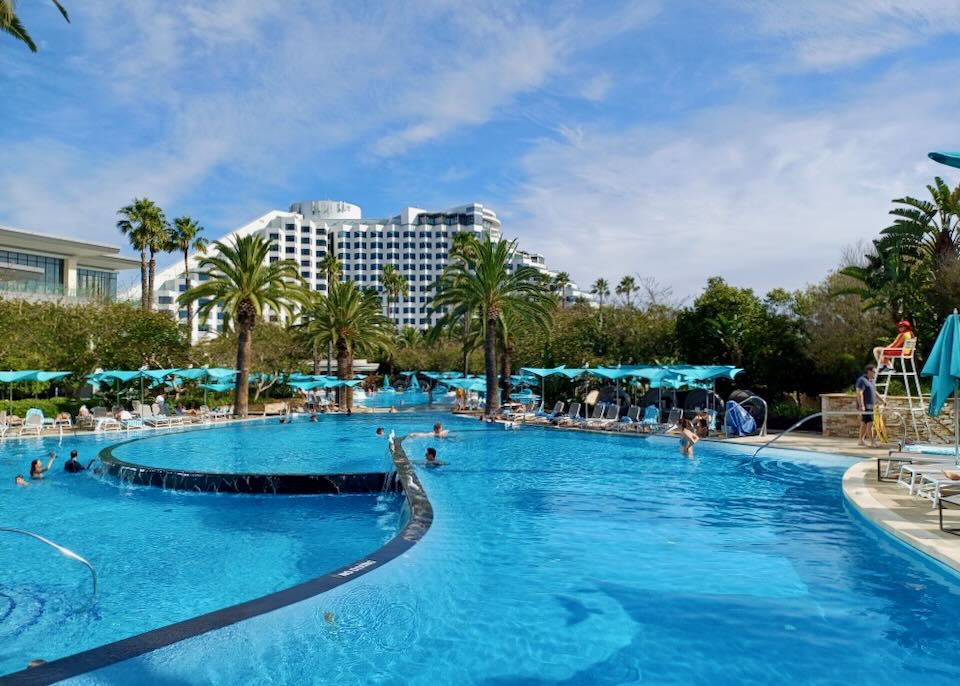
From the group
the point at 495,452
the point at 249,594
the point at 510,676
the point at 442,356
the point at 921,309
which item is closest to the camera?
the point at 510,676

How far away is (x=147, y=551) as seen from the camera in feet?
35.2

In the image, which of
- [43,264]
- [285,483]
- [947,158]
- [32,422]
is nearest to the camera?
[947,158]

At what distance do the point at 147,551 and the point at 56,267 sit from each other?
53283 millimetres

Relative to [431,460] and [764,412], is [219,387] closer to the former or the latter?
[431,460]

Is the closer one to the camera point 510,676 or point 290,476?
point 510,676

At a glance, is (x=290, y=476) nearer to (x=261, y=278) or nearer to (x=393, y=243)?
(x=261, y=278)

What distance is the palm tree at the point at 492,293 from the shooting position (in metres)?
32.3

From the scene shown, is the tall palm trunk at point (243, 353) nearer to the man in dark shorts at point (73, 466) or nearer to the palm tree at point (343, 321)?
the palm tree at point (343, 321)

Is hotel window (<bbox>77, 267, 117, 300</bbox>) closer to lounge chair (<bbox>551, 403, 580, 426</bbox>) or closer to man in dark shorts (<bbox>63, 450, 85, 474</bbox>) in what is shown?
man in dark shorts (<bbox>63, 450, 85, 474</bbox>)

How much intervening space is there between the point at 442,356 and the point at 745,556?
205 feet

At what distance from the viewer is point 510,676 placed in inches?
221

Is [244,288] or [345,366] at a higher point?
[244,288]

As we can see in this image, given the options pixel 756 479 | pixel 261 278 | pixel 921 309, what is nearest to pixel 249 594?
pixel 756 479

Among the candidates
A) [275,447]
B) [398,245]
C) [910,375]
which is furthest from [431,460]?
[398,245]
